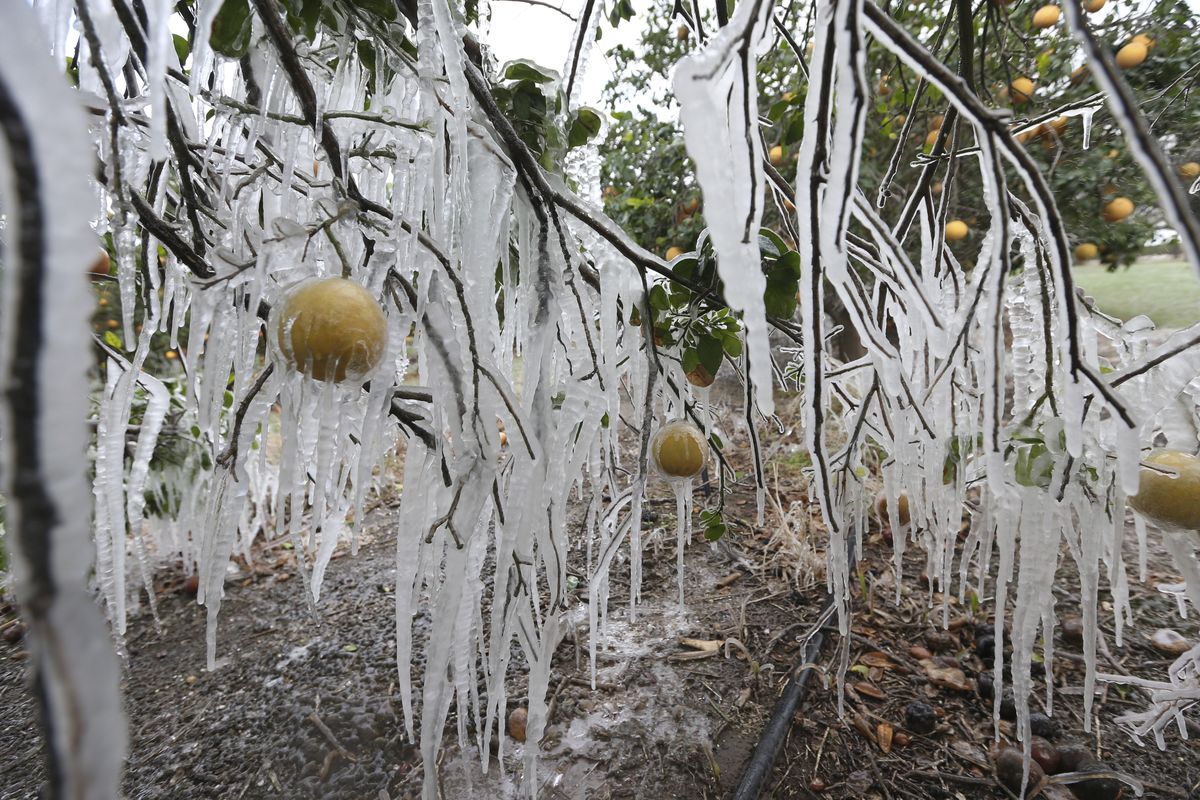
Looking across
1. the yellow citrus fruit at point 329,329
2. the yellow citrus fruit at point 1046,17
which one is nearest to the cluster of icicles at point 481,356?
the yellow citrus fruit at point 329,329

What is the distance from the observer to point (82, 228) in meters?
0.14

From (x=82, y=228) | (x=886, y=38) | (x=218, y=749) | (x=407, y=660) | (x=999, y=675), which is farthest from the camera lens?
(x=218, y=749)

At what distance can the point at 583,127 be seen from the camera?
63 cm

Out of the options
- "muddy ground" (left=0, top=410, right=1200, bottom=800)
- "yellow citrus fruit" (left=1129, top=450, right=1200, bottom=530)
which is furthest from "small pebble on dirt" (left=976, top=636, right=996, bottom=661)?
"yellow citrus fruit" (left=1129, top=450, right=1200, bottom=530)

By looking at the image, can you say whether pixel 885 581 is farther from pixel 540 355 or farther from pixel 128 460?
pixel 128 460

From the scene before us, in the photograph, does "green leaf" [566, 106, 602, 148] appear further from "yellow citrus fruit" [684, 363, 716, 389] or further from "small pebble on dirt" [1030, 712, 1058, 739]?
"small pebble on dirt" [1030, 712, 1058, 739]

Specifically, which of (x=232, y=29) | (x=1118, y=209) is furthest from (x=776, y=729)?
(x=1118, y=209)

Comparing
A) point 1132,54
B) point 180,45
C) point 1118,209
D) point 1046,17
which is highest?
point 1046,17

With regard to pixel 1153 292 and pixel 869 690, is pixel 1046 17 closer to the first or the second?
pixel 869 690

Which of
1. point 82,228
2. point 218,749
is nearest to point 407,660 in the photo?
point 82,228

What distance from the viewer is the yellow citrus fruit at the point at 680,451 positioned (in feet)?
2.21

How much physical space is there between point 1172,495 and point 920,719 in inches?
33.4

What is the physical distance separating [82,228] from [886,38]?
1.18 feet

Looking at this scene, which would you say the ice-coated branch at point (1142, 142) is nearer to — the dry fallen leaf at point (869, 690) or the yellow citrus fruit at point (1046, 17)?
the dry fallen leaf at point (869, 690)
